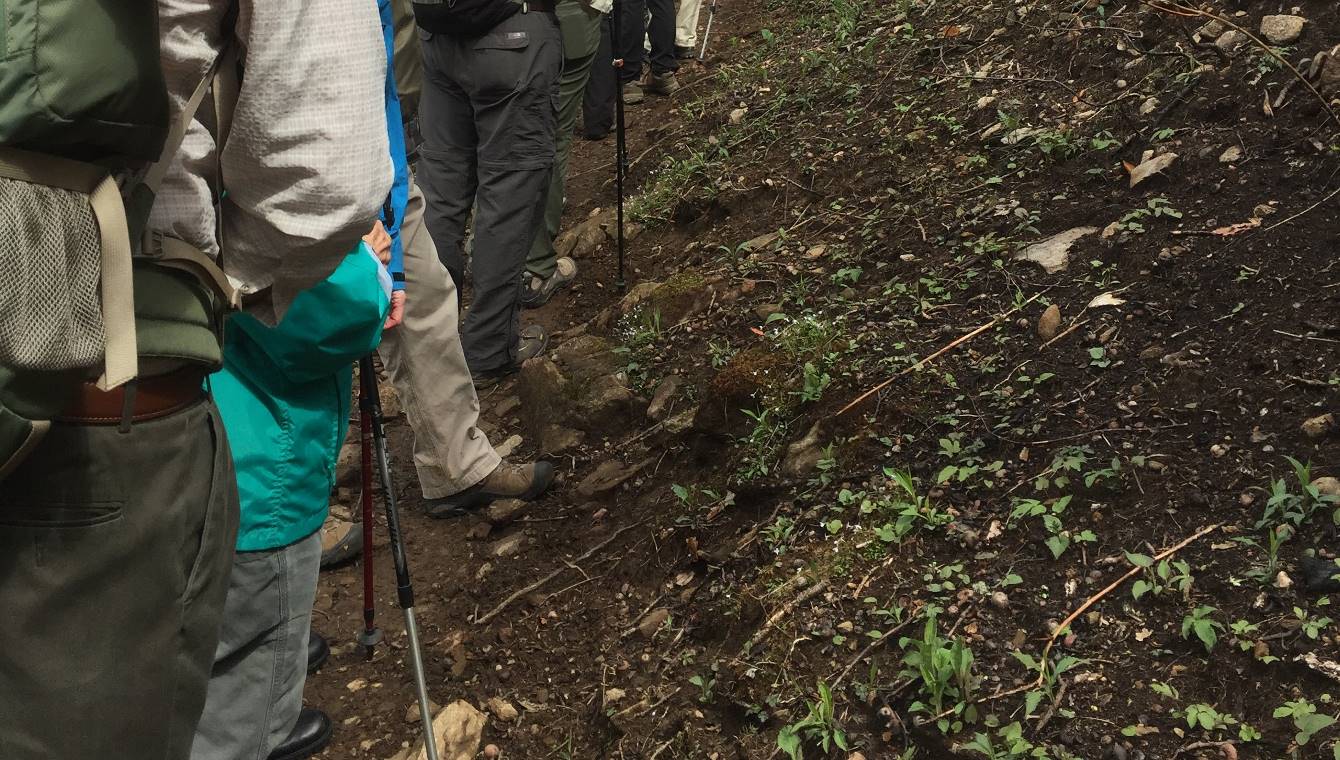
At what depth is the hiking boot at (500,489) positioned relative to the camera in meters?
4.65

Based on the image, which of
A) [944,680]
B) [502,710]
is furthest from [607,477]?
[944,680]

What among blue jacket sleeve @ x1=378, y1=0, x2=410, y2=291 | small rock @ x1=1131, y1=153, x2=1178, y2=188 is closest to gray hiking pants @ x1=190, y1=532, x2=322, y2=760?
blue jacket sleeve @ x1=378, y1=0, x2=410, y2=291

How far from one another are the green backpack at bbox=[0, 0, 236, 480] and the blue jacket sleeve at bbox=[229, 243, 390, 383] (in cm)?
48

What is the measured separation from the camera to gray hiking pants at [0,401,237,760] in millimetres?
1689

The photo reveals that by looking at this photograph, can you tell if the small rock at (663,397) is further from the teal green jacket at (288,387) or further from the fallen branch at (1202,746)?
the fallen branch at (1202,746)

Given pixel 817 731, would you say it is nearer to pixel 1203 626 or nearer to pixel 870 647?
pixel 870 647

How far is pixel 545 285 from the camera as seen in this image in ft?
21.6

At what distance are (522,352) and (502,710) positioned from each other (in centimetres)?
258

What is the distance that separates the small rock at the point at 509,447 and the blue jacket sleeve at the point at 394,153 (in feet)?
5.39

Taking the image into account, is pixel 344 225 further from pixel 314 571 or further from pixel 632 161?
pixel 632 161

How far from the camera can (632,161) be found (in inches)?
317

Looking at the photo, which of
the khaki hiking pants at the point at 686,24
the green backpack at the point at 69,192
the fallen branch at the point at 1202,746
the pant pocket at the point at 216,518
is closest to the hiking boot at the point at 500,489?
the pant pocket at the point at 216,518

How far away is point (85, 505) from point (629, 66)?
7.68 m

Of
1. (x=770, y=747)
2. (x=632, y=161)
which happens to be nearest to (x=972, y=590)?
(x=770, y=747)
